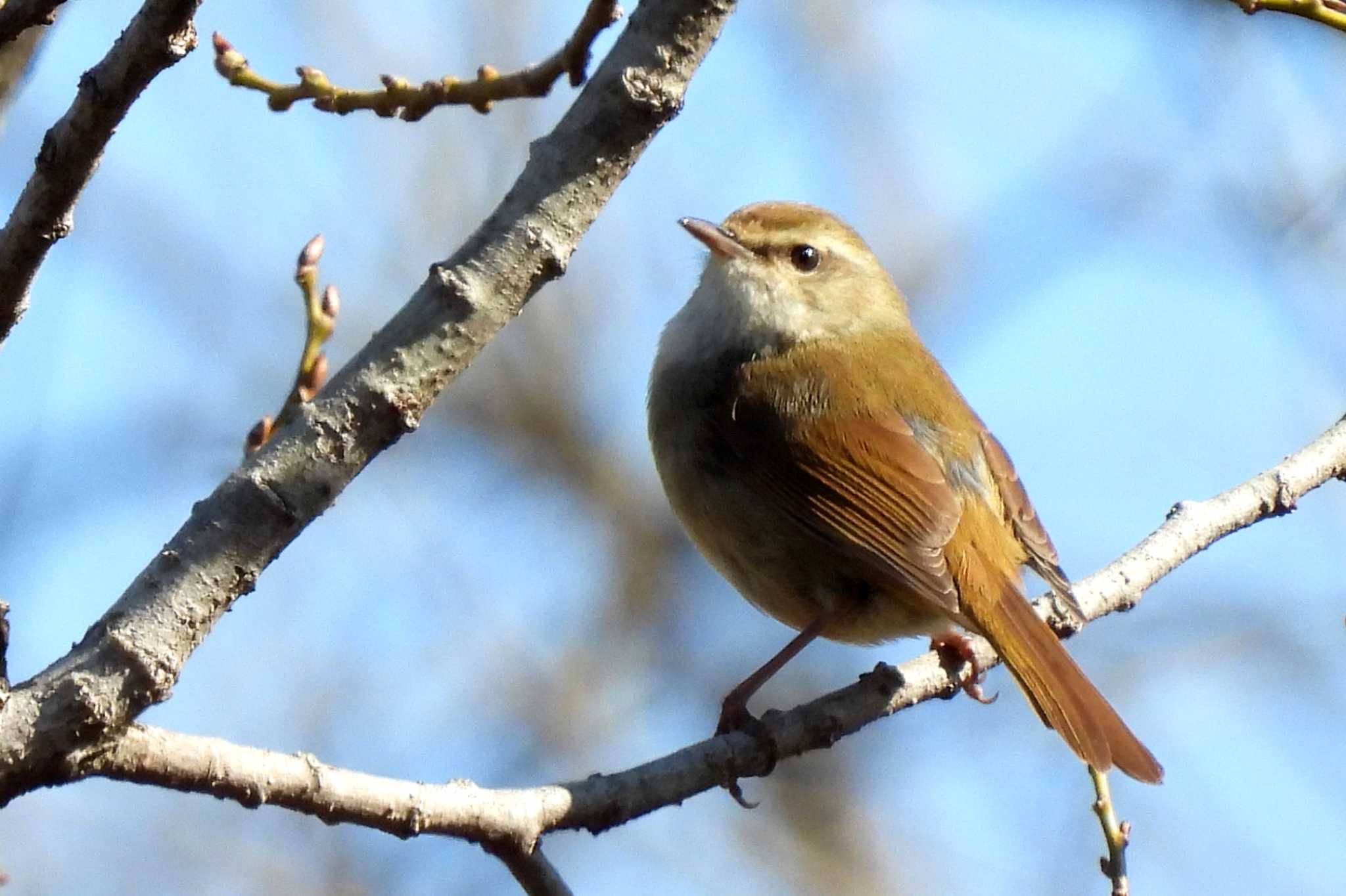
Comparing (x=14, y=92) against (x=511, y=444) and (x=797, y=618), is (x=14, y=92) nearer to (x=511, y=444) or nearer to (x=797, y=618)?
(x=797, y=618)

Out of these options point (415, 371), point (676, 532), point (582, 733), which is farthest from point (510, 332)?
point (415, 371)

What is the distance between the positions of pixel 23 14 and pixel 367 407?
2.37 feet

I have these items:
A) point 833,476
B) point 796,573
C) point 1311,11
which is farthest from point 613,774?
point 1311,11

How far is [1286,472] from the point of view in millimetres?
3951

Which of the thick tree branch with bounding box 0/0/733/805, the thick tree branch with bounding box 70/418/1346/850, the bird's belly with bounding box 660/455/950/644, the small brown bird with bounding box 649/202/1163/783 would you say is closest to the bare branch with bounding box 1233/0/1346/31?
the thick tree branch with bounding box 70/418/1346/850

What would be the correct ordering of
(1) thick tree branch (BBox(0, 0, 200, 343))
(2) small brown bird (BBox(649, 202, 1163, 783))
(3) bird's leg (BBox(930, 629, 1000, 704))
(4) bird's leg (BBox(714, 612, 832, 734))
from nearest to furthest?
(1) thick tree branch (BBox(0, 0, 200, 343)), (4) bird's leg (BBox(714, 612, 832, 734)), (2) small brown bird (BBox(649, 202, 1163, 783)), (3) bird's leg (BBox(930, 629, 1000, 704))

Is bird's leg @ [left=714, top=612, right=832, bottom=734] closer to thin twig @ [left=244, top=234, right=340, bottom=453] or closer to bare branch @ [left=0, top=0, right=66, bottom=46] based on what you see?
thin twig @ [left=244, top=234, right=340, bottom=453]

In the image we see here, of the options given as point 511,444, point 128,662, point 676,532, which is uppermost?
point 511,444

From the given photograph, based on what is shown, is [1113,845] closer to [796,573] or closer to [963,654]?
[963,654]

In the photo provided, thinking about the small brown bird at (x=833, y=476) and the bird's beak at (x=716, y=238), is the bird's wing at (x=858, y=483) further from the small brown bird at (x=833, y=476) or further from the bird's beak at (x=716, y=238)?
the bird's beak at (x=716, y=238)

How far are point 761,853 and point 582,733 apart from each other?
113 centimetres

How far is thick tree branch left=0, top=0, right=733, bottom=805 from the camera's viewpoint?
199cm

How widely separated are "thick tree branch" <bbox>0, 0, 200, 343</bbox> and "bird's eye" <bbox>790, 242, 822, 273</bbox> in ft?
10.4

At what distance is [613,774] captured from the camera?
8.77 ft
